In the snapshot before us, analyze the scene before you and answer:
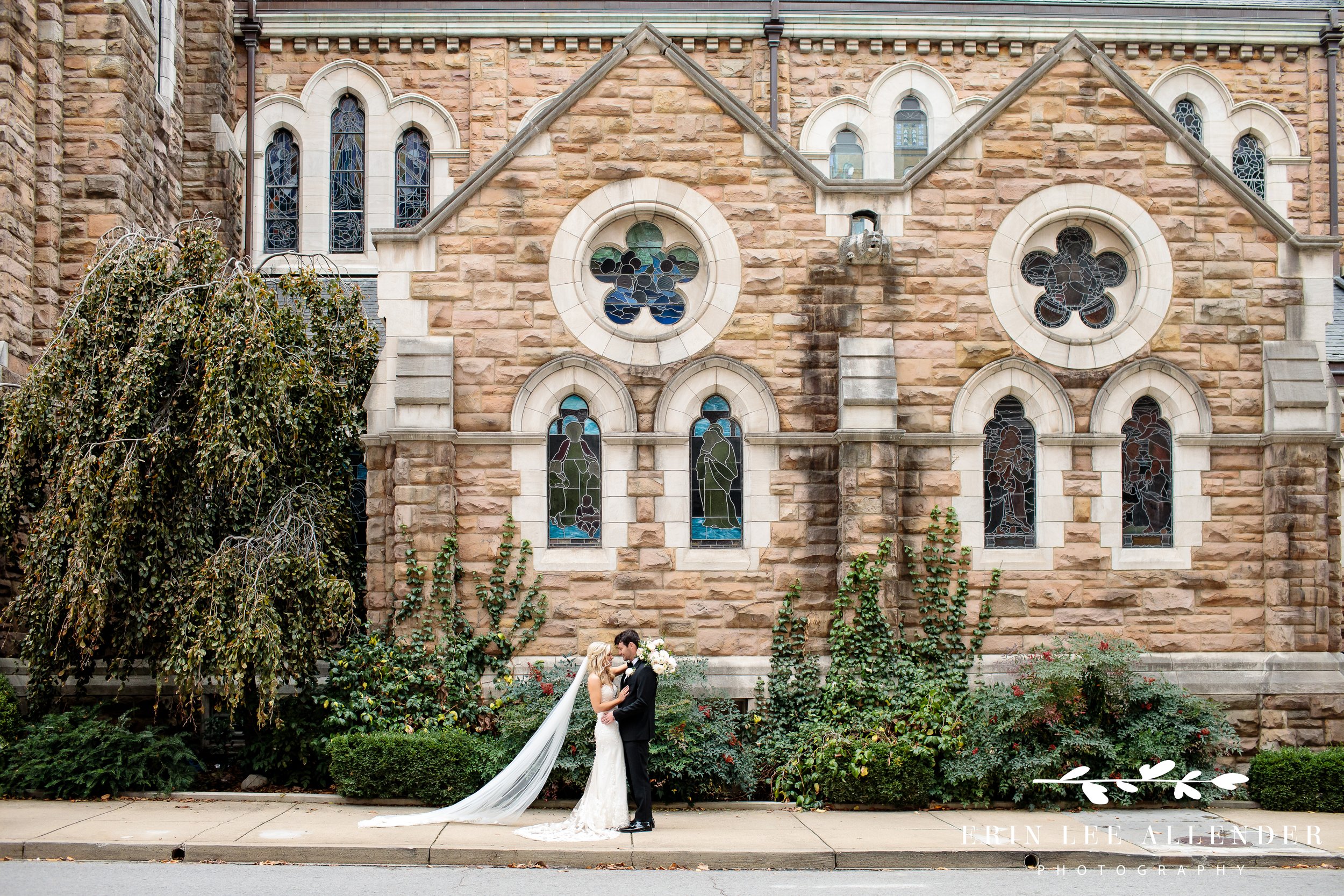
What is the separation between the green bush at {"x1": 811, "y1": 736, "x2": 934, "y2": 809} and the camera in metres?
12.2

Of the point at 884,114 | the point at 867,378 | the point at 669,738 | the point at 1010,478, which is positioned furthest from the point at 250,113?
the point at 1010,478

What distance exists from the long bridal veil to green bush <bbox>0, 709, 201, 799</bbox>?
115 inches

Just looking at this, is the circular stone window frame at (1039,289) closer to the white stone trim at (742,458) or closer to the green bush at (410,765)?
the white stone trim at (742,458)

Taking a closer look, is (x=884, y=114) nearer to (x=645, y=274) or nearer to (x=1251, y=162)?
A: (x=1251, y=162)

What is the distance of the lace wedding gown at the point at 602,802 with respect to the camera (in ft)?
35.7

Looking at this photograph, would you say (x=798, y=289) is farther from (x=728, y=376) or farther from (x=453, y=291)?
(x=453, y=291)

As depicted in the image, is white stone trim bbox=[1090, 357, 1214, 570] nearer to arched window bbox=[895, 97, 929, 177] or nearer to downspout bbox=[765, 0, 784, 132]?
arched window bbox=[895, 97, 929, 177]

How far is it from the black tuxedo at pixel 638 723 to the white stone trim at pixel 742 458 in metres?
2.55

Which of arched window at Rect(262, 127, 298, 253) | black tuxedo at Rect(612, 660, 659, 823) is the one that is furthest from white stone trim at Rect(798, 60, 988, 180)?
black tuxedo at Rect(612, 660, 659, 823)

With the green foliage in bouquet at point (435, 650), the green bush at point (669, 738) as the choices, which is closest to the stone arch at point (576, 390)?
the green foliage in bouquet at point (435, 650)

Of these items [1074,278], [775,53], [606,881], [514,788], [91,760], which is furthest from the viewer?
[775,53]

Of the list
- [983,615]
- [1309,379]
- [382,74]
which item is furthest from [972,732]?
[382,74]

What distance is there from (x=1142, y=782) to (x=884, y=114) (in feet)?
40.8

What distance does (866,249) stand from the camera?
1356cm
